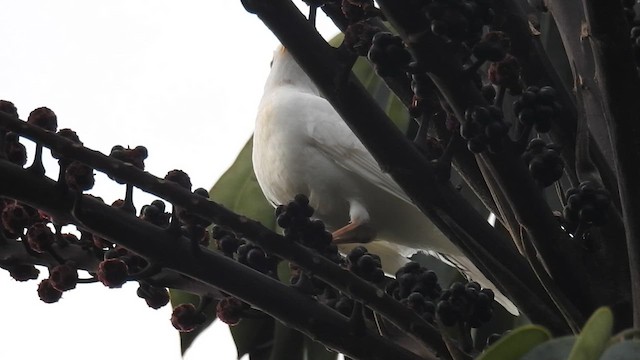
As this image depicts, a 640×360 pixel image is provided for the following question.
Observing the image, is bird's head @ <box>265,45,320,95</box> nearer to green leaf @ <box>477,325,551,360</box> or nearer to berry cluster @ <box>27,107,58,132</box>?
berry cluster @ <box>27,107,58,132</box>

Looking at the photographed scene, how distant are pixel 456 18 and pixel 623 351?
33 centimetres

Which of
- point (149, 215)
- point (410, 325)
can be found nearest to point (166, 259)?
point (149, 215)

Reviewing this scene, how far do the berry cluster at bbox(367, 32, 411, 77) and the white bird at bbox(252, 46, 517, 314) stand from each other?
896 millimetres

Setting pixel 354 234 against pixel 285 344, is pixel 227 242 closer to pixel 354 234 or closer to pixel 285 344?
pixel 285 344

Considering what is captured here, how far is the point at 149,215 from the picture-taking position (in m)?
0.83

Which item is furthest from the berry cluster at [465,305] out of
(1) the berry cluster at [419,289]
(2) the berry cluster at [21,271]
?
(2) the berry cluster at [21,271]

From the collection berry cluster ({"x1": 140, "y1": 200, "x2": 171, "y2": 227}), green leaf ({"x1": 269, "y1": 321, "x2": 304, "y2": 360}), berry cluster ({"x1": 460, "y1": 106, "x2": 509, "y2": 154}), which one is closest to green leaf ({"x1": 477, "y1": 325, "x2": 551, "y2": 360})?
berry cluster ({"x1": 460, "y1": 106, "x2": 509, "y2": 154})

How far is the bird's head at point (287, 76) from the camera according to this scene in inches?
82.4

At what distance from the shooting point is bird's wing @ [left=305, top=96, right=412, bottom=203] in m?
1.75

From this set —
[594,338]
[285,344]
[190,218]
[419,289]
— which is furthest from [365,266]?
[285,344]

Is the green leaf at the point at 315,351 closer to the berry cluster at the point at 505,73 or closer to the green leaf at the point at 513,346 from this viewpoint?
the berry cluster at the point at 505,73

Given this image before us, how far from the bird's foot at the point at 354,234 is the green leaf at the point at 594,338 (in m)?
1.12

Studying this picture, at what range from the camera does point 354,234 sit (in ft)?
5.56

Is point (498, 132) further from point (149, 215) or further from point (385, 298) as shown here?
point (149, 215)
